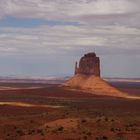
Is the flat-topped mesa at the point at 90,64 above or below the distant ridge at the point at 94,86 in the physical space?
above

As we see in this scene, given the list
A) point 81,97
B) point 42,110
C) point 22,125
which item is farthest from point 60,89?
point 22,125

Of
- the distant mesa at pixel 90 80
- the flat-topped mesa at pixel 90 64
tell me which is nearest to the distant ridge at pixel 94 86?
the distant mesa at pixel 90 80

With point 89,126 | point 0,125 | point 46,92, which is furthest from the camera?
point 46,92

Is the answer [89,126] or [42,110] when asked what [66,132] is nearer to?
[89,126]

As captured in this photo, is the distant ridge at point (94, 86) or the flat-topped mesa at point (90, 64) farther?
the flat-topped mesa at point (90, 64)

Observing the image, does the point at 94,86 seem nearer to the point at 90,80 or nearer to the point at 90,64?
the point at 90,80

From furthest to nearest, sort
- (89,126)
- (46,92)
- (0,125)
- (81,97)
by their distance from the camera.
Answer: (46,92), (81,97), (0,125), (89,126)

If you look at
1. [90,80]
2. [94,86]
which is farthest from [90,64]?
[94,86]

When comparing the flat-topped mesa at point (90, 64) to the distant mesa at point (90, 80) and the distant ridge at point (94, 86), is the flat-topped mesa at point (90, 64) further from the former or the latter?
the distant ridge at point (94, 86)
